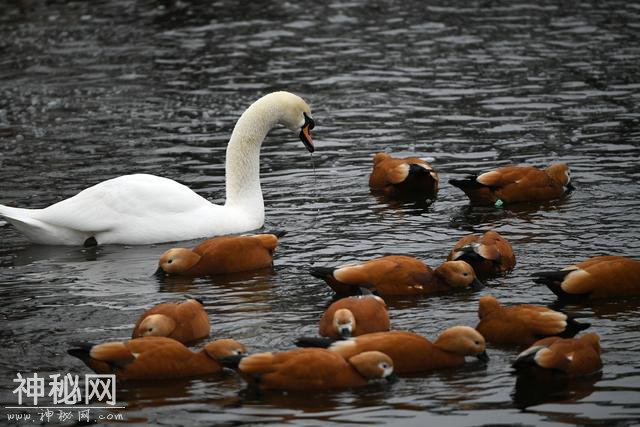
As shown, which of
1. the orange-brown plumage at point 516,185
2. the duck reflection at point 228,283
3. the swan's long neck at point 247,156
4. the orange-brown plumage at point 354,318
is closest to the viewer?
the orange-brown plumage at point 354,318

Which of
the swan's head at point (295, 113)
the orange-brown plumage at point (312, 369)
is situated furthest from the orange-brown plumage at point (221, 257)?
the orange-brown plumage at point (312, 369)

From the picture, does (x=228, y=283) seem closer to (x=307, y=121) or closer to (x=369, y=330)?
(x=369, y=330)

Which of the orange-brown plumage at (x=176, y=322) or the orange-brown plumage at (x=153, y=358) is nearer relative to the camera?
the orange-brown plumage at (x=153, y=358)

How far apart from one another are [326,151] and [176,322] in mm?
6942

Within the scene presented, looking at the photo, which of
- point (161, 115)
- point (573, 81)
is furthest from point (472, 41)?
point (161, 115)

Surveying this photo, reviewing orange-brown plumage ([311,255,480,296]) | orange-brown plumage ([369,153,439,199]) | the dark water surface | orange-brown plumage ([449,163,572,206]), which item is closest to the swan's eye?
the dark water surface

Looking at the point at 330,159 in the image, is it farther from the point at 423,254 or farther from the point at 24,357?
the point at 24,357

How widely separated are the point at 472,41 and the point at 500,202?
838cm

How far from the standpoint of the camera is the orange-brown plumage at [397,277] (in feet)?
34.1

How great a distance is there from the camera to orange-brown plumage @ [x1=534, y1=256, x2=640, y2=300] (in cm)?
1012

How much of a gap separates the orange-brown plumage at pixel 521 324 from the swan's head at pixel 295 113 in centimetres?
468

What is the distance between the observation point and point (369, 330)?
30.4 ft

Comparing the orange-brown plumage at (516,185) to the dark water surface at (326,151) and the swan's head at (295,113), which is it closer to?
the dark water surface at (326,151)
